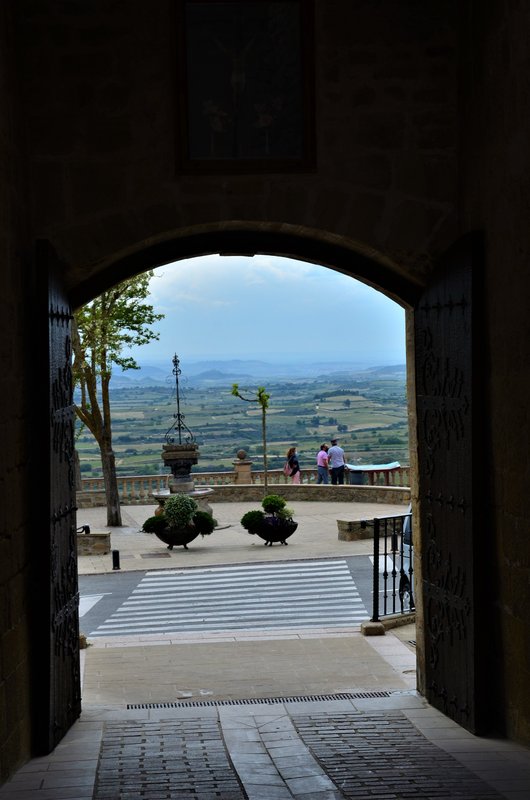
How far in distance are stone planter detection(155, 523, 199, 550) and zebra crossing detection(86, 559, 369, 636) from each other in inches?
76.0

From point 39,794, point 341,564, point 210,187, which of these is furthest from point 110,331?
point 39,794

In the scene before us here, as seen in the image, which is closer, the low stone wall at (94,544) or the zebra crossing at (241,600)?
the zebra crossing at (241,600)

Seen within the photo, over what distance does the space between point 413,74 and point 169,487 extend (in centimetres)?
1521

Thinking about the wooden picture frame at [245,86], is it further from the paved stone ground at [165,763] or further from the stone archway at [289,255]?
the paved stone ground at [165,763]

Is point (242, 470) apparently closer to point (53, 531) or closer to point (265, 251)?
point (265, 251)

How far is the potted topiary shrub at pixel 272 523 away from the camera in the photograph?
17.3m

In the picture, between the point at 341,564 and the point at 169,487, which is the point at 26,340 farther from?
the point at 169,487

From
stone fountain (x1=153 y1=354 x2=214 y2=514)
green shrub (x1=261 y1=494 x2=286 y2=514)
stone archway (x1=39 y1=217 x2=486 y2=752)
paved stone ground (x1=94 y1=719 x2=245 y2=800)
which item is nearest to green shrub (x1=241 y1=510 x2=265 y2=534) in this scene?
green shrub (x1=261 y1=494 x2=286 y2=514)

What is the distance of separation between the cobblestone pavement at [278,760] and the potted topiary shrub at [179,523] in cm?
1088

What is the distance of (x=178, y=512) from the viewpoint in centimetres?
1719

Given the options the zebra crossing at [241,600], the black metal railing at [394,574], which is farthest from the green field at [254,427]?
the black metal railing at [394,574]

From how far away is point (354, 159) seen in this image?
6234 millimetres

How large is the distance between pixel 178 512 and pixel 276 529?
5.12 feet

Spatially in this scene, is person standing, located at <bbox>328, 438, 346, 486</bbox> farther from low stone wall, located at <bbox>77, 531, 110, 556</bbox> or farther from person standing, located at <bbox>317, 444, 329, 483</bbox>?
low stone wall, located at <bbox>77, 531, 110, 556</bbox>
